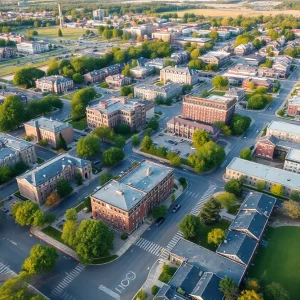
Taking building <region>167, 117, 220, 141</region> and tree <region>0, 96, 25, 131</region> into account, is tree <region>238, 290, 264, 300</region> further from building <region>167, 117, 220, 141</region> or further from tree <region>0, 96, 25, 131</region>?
tree <region>0, 96, 25, 131</region>

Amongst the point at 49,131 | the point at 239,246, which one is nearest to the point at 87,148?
the point at 49,131

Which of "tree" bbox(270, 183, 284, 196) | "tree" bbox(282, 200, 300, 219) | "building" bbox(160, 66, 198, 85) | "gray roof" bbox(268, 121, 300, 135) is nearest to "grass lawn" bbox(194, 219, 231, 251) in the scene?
"tree" bbox(282, 200, 300, 219)

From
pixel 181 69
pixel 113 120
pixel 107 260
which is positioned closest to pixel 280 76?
pixel 181 69

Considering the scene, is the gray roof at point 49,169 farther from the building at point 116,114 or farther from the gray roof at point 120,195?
the building at point 116,114

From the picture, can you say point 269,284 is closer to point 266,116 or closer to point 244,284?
point 244,284

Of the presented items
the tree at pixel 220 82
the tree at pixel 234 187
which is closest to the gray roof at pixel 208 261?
the tree at pixel 234 187
